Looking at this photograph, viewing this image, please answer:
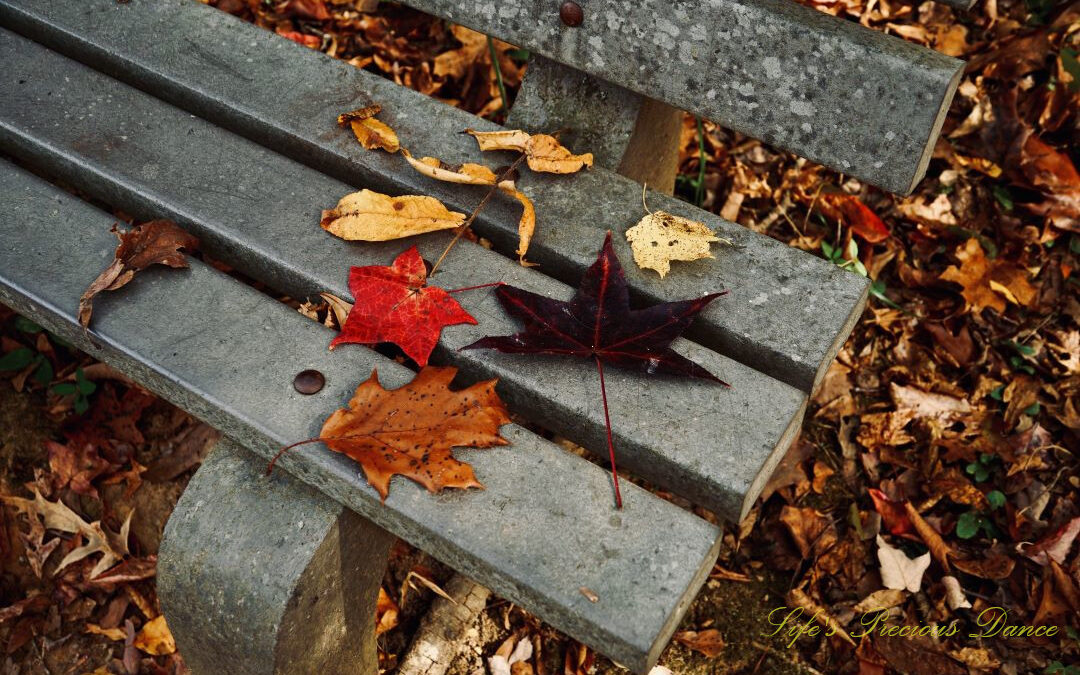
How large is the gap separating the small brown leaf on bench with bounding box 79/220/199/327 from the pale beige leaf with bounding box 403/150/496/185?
1.38 feet

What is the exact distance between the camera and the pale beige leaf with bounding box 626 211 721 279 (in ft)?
5.08

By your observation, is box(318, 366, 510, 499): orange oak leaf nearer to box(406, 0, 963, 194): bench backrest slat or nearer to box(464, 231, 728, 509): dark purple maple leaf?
box(464, 231, 728, 509): dark purple maple leaf

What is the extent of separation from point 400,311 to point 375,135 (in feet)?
1.42

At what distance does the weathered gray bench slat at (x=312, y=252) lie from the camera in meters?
1.34

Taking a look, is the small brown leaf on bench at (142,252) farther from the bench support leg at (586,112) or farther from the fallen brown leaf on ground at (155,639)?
the fallen brown leaf on ground at (155,639)

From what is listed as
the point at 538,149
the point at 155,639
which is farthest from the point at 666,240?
the point at 155,639

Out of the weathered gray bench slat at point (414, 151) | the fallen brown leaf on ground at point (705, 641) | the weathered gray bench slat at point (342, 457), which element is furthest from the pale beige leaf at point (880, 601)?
the weathered gray bench slat at point (342, 457)

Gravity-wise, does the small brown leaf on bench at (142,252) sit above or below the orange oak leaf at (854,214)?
below

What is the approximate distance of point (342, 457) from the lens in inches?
52.5

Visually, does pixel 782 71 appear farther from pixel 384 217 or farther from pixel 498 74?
pixel 498 74

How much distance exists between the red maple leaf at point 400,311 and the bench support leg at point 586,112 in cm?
51

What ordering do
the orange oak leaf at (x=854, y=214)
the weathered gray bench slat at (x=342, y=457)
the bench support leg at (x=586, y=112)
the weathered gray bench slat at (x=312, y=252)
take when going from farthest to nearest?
the orange oak leaf at (x=854, y=214), the bench support leg at (x=586, y=112), the weathered gray bench slat at (x=312, y=252), the weathered gray bench slat at (x=342, y=457)

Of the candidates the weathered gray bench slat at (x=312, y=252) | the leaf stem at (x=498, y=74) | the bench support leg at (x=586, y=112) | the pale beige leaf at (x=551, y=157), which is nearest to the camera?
the weathered gray bench slat at (x=312, y=252)

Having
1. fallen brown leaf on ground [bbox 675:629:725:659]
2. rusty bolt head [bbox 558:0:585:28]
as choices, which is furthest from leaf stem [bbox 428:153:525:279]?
fallen brown leaf on ground [bbox 675:629:725:659]
